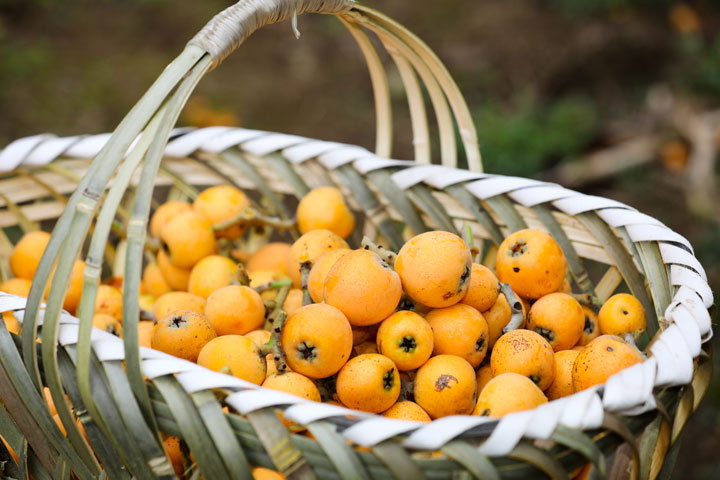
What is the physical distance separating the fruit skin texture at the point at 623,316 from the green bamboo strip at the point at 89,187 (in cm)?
107

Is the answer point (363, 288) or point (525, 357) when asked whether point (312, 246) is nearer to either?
point (363, 288)

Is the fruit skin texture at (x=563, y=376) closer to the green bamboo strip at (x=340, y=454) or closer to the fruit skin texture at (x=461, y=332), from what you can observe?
the fruit skin texture at (x=461, y=332)

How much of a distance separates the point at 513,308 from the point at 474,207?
368 mm

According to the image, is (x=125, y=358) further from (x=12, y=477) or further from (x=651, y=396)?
(x=651, y=396)

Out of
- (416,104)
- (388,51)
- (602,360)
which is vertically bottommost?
(602,360)

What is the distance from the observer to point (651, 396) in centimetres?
109

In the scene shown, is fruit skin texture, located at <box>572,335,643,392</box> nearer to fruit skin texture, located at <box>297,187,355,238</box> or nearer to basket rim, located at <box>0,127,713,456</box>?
basket rim, located at <box>0,127,713,456</box>

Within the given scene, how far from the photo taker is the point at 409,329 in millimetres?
1328

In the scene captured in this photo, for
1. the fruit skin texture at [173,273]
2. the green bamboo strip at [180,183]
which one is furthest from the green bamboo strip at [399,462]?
the green bamboo strip at [180,183]

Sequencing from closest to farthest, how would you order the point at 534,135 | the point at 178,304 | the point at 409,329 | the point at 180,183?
the point at 409,329 → the point at 178,304 → the point at 180,183 → the point at 534,135

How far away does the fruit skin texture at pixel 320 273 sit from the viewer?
1.47 m

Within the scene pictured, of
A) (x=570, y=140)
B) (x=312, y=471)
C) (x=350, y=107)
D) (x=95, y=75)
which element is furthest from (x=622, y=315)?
(x=95, y=75)

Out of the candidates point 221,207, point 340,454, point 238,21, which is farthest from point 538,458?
point 221,207

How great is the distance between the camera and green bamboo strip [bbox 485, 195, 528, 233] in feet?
5.69
